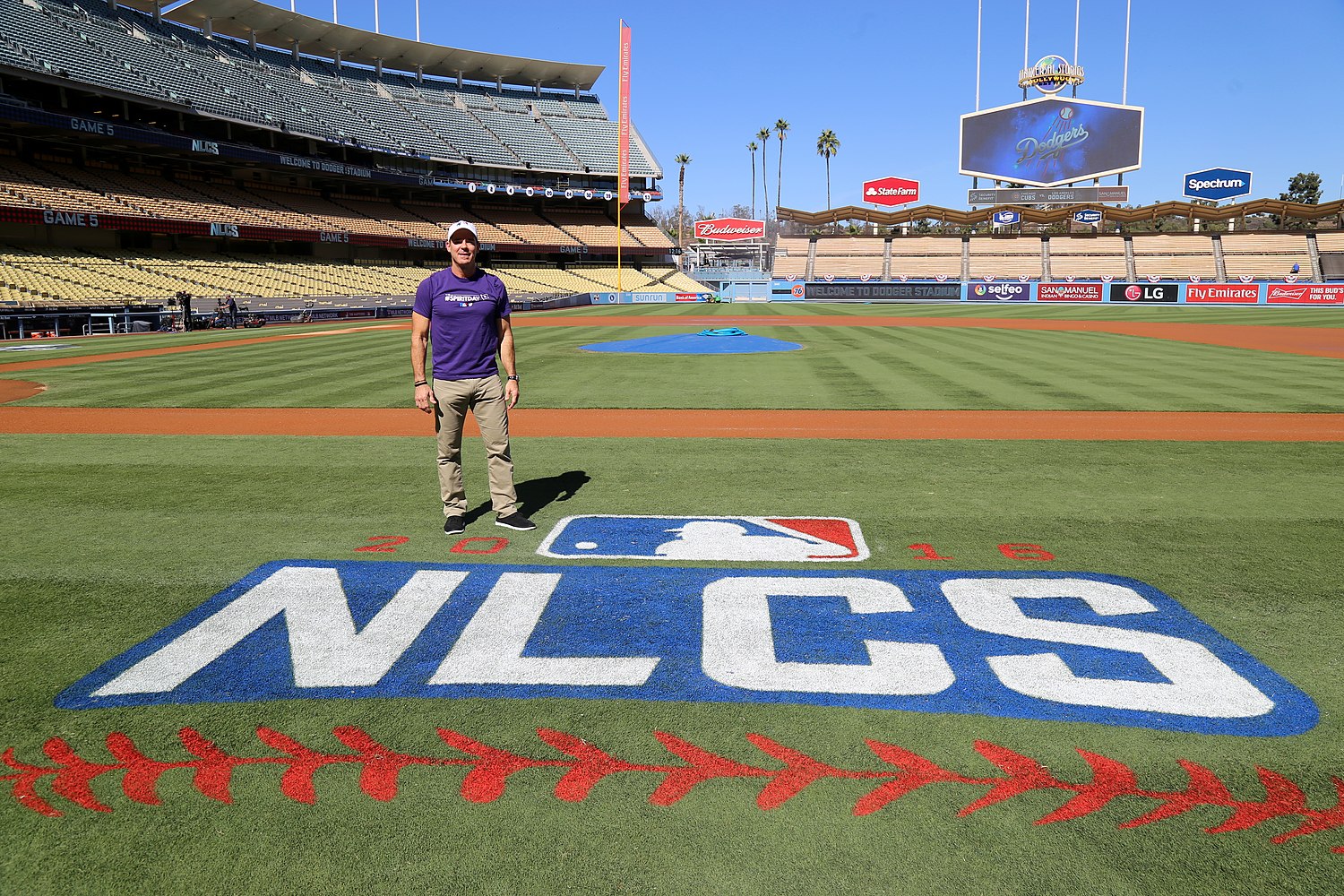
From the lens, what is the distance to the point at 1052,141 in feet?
210

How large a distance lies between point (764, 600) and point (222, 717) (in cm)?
248

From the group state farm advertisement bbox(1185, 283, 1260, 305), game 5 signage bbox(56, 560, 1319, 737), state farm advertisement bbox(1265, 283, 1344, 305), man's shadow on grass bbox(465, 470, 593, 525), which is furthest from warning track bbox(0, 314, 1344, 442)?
state farm advertisement bbox(1265, 283, 1344, 305)

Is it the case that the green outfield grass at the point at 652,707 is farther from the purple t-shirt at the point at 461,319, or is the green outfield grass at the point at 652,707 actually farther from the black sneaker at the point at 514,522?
the purple t-shirt at the point at 461,319

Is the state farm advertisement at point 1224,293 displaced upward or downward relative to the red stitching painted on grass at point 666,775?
upward

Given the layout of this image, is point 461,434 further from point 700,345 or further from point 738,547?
point 700,345

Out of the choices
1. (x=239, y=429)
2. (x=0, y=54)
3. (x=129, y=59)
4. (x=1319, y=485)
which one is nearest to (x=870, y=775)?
(x=1319, y=485)

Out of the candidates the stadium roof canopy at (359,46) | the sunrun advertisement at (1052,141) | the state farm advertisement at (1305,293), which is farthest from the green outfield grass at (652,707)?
the sunrun advertisement at (1052,141)

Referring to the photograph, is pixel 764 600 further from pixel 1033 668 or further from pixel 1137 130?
pixel 1137 130

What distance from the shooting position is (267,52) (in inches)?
2290

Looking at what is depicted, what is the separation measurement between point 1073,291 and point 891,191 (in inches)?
1321

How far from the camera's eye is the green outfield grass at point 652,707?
2365mm

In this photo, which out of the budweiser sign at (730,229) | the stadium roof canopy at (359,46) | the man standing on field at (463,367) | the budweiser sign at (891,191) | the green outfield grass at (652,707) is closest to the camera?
the green outfield grass at (652,707)

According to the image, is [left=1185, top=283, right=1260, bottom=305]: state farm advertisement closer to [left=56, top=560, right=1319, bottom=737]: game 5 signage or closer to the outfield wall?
the outfield wall

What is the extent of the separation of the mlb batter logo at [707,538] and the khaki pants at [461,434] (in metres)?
0.51
